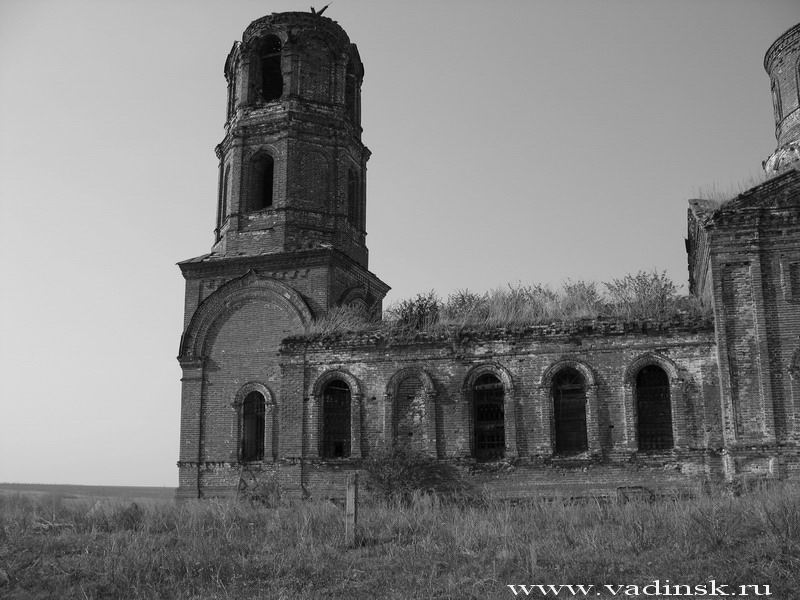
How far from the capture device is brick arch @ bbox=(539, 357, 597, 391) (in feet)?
62.9

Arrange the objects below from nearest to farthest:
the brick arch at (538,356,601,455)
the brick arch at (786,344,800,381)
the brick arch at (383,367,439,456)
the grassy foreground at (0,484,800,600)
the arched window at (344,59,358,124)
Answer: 1. the grassy foreground at (0,484,800,600)
2. the brick arch at (786,344,800,381)
3. the brick arch at (538,356,601,455)
4. the brick arch at (383,367,439,456)
5. the arched window at (344,59,358,124)

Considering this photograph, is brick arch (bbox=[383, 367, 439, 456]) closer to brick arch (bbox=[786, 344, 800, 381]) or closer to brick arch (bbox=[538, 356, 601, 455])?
brick arch (bbox=[538, 356, 601, 455])

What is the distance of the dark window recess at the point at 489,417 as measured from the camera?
19.6 metres

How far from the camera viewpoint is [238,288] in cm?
2262

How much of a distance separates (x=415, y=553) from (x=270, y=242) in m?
12.2

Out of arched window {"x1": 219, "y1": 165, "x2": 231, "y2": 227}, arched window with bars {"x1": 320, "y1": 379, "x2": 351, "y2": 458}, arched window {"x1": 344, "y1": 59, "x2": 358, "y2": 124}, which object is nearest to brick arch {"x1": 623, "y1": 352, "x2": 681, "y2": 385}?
arched window with bars {"x1": 320, "y1": 379, "x2": 351, "y2": 458}

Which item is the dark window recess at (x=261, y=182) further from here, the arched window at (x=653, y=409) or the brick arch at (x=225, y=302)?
the arched window at (x=653, y=409)

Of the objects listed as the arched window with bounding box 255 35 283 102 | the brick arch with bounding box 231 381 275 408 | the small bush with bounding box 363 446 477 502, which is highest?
the arched window with bounding box 255 35 283 102

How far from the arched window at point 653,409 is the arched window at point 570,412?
3.95ft

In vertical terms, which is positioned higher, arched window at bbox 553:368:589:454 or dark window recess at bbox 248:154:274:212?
dark window recess at bbox 248:154:274:212

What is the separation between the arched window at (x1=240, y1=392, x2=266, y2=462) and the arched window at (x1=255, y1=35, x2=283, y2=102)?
27.8ft

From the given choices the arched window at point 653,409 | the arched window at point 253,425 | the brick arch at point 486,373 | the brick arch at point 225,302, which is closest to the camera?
the arched window at point 653,409

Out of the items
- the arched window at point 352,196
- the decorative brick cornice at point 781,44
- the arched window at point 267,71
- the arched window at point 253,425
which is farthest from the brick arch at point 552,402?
the decorative brick cornice at point 781,44

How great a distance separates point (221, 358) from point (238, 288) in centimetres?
186
